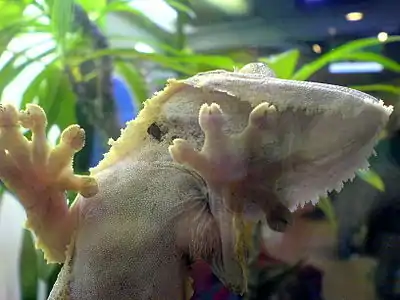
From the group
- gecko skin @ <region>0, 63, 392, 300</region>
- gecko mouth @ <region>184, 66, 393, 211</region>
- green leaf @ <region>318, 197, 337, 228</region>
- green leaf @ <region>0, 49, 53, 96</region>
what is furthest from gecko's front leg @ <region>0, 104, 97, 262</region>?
green leaf @ <region>0, 49, 53, 96</region>

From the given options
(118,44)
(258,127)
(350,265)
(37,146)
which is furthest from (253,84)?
(118,44)

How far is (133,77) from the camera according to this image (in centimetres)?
77

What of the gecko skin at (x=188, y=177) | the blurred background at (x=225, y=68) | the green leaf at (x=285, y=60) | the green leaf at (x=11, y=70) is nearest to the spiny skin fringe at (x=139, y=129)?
the gecko skin at (x=188, y=177)

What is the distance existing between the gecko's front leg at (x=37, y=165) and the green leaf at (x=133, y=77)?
0.95ft

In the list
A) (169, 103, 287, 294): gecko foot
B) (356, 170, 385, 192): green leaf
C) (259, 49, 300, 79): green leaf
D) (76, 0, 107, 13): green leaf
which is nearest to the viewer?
(169, 103, 287, 294): gecko foot

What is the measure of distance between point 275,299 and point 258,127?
0.32 m

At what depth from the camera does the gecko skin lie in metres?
0.38

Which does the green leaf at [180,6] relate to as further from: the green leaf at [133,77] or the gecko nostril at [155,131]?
the gecko nostril at [155,131]

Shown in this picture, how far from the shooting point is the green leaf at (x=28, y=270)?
734 mm

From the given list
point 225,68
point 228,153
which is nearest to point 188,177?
point 228,153

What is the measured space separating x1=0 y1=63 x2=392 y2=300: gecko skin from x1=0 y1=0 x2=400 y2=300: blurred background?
0.41ft

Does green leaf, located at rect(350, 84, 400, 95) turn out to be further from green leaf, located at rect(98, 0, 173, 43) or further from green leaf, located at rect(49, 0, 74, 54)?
green leaf, located at rect(49, 0, 74, 54)

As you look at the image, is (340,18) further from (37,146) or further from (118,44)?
(37,146)

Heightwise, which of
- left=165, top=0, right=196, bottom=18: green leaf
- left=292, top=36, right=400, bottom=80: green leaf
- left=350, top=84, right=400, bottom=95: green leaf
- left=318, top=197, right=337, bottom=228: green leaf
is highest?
left=165, top=0, right=196, bottom=18: green leaf
